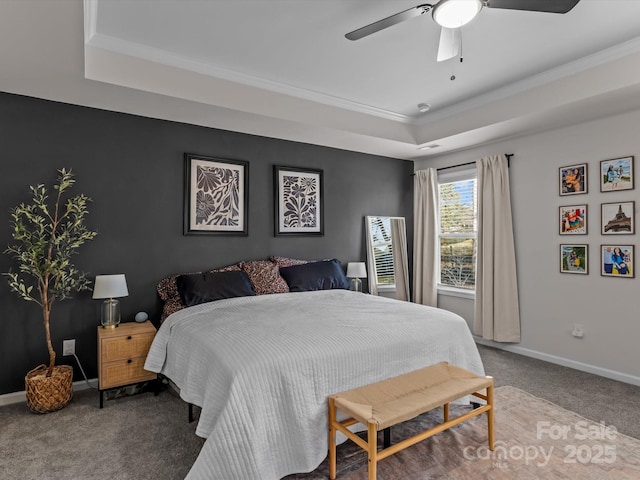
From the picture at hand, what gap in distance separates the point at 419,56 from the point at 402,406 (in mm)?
2623

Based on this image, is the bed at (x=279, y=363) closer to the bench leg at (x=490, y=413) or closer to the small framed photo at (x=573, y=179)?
the bench leg at (x=490, y=413)

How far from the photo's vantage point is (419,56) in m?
3.03

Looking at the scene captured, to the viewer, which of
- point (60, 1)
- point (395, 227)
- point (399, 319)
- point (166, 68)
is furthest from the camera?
point (395, 227)

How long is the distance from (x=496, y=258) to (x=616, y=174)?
4.49ft

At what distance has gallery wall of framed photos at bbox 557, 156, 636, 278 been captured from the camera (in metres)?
3.33

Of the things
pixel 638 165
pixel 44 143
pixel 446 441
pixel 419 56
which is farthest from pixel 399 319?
pixel 44 143

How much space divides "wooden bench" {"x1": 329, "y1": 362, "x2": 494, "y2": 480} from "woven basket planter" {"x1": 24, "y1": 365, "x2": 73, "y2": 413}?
7.00 ft

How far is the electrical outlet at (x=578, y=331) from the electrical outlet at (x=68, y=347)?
462cm

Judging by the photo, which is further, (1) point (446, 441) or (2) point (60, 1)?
(1) point (446, 441)

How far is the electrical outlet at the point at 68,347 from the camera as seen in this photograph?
3122 mm

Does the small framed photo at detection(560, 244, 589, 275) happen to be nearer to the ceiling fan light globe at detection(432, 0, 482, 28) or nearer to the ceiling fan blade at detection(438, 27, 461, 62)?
the ceiling fan blade at detection(438, 27, 461, 62)

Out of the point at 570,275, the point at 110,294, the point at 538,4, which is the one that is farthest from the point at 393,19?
the point at 570,275

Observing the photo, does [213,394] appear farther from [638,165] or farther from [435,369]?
[638,165]

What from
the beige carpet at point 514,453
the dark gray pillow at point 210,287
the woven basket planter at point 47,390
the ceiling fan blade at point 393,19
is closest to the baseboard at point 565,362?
the beige carpet at point 514,453
